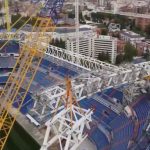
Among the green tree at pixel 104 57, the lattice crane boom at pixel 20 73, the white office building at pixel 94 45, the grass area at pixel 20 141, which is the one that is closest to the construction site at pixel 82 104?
the lattice crane boom at pixel 20 73

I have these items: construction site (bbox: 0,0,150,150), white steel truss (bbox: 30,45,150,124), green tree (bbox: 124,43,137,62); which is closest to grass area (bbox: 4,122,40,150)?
construction site (bbox: 0,0,150,150)

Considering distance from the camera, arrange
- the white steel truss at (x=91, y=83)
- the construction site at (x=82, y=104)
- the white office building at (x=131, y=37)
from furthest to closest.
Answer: the white office building at (x=131, y=37) < the white steel truss at (x=91, y=83) < the construction site at (x=82, y=104)

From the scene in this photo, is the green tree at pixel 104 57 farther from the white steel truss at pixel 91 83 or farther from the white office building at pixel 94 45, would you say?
the white steel truss at pixel 91 83

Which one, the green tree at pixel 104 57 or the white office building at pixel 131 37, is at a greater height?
the white office building at pixel 131 37

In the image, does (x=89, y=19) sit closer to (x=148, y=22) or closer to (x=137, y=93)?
(x=148, y=22)

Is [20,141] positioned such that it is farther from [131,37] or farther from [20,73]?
Answer: [131,37]

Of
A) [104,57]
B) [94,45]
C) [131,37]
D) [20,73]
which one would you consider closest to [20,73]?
[20,73]

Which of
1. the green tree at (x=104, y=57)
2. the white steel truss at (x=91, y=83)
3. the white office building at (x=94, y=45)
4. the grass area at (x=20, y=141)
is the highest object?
the white steel truss at (x=91, y=83)
